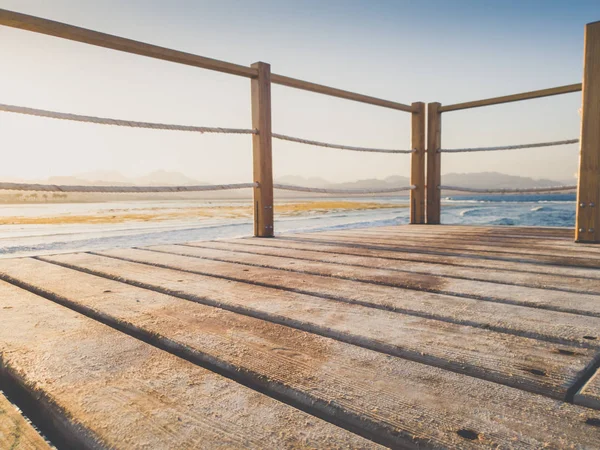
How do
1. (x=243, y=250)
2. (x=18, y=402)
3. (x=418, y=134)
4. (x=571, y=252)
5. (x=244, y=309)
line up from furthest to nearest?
(x=418, y=134)
(x=243, y=250)
(x=571, y=252)
(x=244, y=309)
(x=18, y=402)

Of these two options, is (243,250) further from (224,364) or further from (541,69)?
(541,69)

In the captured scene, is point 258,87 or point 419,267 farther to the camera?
point 258,87

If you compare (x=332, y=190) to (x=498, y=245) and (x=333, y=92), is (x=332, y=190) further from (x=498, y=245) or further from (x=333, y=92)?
(x=498, y=245)

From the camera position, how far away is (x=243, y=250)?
72.3 inches

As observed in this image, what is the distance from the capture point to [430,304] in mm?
892

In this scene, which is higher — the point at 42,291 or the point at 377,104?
the point at 377,104

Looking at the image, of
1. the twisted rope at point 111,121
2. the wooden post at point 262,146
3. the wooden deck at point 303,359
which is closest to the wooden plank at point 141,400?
the wooden deck at point 303,359

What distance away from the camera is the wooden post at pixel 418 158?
3.37 metres

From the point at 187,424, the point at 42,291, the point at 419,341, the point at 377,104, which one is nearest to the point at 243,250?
the point at 42,291

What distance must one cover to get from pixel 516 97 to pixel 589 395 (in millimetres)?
2964

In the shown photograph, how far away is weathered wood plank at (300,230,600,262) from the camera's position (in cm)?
150

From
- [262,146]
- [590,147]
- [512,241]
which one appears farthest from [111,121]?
[590,147]

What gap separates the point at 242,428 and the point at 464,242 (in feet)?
6.24

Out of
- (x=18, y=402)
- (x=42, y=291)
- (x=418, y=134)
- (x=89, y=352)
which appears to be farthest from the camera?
(x=418, y=134)
